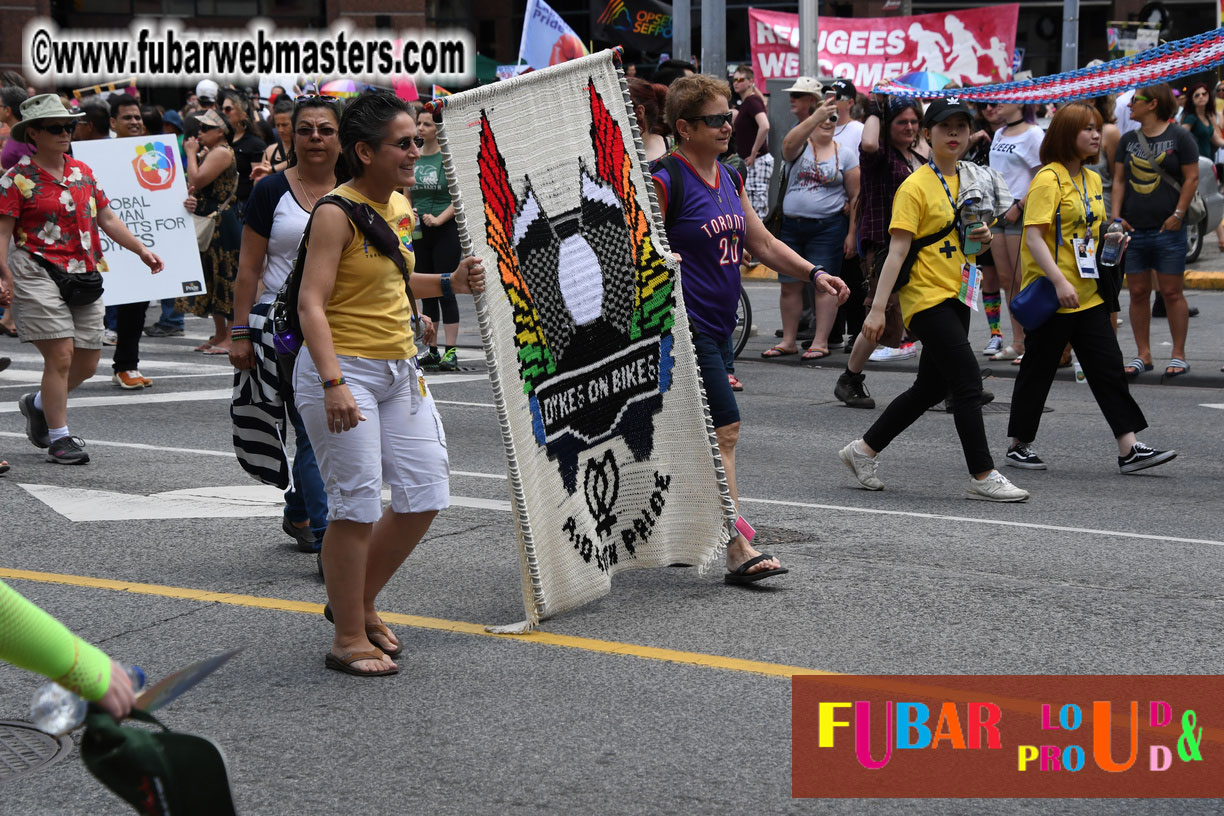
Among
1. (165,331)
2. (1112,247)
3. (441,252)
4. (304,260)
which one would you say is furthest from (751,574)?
(165,331)

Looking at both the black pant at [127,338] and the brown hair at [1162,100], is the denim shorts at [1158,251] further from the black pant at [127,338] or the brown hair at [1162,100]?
the black pant at [127,338]

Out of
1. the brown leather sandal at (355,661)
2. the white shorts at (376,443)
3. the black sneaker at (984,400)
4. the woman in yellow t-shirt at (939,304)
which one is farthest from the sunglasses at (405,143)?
the black sneaker at (984,400)

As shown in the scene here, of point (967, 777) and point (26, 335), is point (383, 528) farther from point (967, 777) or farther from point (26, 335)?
point (26, 335)

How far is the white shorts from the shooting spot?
4.88 meters

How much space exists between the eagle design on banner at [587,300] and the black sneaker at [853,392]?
502cm

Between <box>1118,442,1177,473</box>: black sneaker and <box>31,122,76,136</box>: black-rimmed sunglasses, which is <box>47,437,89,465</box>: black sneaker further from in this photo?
<box>1118,442,1177,473</box>: black sneaker

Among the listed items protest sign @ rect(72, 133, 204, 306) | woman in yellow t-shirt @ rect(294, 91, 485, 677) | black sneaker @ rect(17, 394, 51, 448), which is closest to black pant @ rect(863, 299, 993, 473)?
woman in yellow t-shirt @ rect(294, 91, 485, 677)

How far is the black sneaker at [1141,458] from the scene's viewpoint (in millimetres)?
8406

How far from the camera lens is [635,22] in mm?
21906

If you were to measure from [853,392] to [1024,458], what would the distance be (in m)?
2.25

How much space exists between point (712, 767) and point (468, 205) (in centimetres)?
198

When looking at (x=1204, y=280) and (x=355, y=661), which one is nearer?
(x=355, y=661)

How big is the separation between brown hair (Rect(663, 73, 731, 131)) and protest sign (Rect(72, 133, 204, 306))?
344 inches

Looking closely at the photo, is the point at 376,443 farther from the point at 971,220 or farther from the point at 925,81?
the point at 925,81
